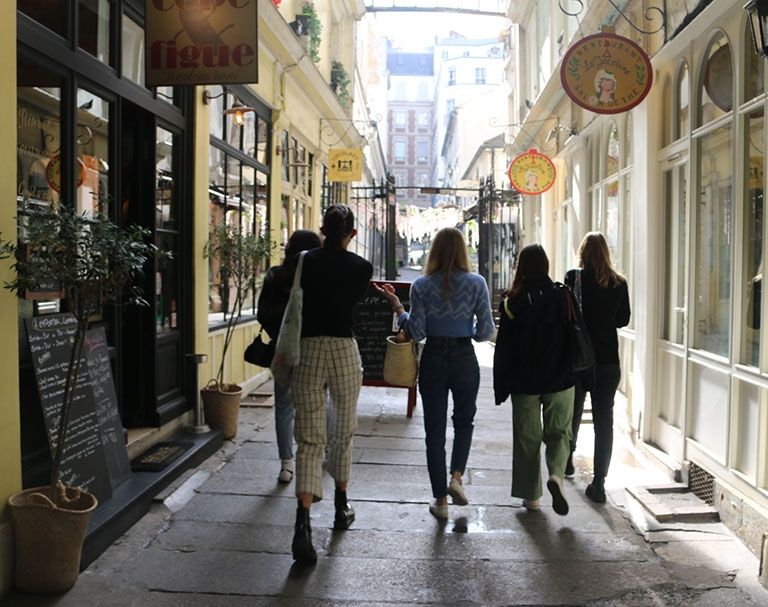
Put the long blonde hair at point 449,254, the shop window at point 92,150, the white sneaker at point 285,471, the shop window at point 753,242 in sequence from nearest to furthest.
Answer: the shop window at point 753,242
the long blonde hair at point 449,254
the shop window at point 92,150
the white sneaker at point 285,471

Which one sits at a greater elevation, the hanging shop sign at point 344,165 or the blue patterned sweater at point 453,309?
the hanging shop sign at point 344,165

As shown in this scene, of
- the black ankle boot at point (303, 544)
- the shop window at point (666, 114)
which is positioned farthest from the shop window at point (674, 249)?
the black ankle boot at point (303, 544)

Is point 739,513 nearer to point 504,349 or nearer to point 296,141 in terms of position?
point 504,349

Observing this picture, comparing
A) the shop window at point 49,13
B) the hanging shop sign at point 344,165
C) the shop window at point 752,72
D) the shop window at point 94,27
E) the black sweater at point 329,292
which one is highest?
the hanging shop sign at point 344,165

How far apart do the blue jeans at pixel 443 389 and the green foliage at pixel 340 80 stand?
13.5 meters

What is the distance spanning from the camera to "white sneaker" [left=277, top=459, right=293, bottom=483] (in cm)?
569

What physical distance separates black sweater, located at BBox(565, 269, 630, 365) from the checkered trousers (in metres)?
1.85

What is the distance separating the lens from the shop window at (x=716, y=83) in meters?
5.27

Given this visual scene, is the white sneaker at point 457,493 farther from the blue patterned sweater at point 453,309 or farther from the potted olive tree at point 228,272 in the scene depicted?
the potted olive tree at point 228,272

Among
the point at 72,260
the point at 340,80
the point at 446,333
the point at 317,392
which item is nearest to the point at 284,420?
the point at 317,392

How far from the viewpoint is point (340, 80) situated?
1764 cm

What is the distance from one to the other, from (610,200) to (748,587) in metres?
5.53

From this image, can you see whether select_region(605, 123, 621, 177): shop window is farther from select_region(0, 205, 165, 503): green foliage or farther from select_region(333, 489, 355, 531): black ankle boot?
Result: select_region(0, 205, 165, 503): green foliage

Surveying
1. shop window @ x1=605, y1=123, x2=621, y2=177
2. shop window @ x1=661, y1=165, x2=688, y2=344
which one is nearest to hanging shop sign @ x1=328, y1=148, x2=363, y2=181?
shop window @ x1=605, y1=123, x2=621, y2=177
